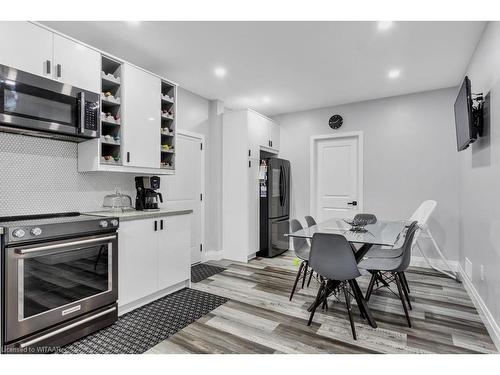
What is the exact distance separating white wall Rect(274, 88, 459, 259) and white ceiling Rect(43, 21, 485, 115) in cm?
30

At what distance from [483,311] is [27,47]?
4.36 m

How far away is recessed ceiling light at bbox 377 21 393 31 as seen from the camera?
2414 mm

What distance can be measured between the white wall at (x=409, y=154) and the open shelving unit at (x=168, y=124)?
2735 millimetres

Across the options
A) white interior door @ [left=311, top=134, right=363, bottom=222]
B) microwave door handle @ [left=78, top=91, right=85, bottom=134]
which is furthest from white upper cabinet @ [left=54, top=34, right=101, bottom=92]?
white interior door @ [left=311, top=134, right=363, bottom=222]

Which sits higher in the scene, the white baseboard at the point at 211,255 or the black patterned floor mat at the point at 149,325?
the white baseboard at the point at 211,255

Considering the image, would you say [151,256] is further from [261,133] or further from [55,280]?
[261,133]

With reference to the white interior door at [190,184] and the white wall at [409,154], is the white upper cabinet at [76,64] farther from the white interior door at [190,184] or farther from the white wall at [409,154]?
the white wall at [409,154]

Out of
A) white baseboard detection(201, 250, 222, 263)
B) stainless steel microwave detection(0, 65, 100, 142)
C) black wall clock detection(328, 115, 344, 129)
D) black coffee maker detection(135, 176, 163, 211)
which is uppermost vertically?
black wall clock detection(328, 115, 344, 129)

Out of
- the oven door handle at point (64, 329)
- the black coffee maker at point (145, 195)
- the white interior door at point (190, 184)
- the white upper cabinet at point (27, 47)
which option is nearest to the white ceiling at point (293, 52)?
the white upper cabinet at point (27, 47)

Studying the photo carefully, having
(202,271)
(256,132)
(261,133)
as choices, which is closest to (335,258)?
(202,271)

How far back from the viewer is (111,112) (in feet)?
9.73

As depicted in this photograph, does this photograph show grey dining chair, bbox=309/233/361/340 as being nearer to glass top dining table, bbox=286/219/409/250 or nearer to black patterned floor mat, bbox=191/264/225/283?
glass top dining table, bbox=286/219/409/250

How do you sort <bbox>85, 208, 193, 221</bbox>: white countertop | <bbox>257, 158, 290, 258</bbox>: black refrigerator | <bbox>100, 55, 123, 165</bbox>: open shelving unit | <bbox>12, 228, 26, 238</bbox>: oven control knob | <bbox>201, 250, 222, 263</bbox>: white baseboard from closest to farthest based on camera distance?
1. <bbox>12, 228, 26, 238</bbox>: oven control knob
2. <bbox>85, 208, 193, 221</bbox>: white countertop
3. <bbox>100, 55, 123, 165</bbox>: open shelving unit
4. <bbox>201, 250, 222, 263</bbox>: white baseboard
5. <bbox>257, 158, 290, 258</bbox>: black refrigerator

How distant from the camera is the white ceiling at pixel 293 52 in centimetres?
253
